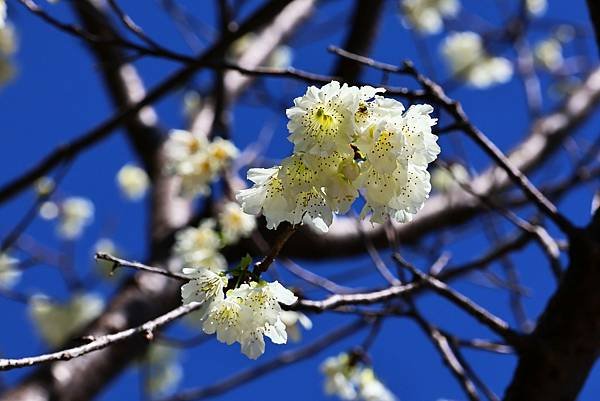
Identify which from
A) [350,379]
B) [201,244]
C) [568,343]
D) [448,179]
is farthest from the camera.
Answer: [448,179]

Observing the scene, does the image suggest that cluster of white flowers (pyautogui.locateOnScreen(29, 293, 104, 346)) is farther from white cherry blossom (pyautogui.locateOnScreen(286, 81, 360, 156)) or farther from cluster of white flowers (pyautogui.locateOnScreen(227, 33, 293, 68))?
white cherry blossom (pyautogui.locateOnScreen(286, 81, 360, 156))

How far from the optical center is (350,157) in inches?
30.6

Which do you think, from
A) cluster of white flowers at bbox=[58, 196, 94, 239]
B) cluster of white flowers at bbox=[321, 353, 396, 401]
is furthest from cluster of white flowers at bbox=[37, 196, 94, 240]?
cluster of white flowers at bbox=[321, 353, 396, 401]

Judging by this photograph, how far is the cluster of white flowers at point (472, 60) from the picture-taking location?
3.89 meters

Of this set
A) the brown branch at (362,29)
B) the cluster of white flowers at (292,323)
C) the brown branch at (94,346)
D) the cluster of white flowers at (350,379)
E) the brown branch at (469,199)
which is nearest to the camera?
the brown branch at (94,346)

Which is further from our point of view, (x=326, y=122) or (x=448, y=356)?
(x=448, y=356)

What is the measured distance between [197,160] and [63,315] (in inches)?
80.8

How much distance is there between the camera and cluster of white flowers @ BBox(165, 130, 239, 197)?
78.7 inches

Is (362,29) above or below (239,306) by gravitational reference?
above

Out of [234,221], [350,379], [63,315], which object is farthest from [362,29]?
[63,315]

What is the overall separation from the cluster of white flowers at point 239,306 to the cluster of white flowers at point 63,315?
2.92 meters

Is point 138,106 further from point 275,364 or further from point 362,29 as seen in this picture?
point 362,29

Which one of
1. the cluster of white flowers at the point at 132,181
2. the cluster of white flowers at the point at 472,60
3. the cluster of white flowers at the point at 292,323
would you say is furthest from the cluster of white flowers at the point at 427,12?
the cluster of white flowers at the point at 292,323

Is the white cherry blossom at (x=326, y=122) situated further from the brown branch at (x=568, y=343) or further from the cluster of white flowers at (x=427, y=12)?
the cluster of white flowers at (x=427, y=12)
